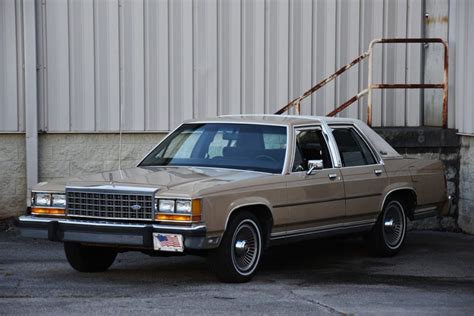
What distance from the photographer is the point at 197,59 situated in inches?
552

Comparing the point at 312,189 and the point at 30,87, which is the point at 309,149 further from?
the point at 30,87

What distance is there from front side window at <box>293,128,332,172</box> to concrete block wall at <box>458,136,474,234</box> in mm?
3636

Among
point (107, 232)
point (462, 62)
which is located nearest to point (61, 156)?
point (107, 232)

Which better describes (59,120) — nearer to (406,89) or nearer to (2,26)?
A: (2,26)

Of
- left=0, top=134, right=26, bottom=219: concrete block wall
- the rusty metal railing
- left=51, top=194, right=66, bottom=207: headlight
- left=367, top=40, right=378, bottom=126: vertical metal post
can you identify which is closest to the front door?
left=51, top=194, right=66, bottom=207: headlight

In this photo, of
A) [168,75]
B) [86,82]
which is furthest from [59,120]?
[168,75]

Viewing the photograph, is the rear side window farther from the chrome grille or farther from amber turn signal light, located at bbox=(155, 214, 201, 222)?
the chrome grille

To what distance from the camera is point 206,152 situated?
33.6ft

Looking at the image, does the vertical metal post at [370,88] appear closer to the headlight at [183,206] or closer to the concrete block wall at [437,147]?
the concrete block wall at [437,147]

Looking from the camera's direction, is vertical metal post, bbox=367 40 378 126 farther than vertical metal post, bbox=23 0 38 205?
Yes

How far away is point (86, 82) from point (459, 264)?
18.6ft

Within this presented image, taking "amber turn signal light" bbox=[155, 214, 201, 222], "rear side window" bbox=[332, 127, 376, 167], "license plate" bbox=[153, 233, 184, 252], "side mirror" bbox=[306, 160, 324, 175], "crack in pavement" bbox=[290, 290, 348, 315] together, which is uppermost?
"rear side window" bbox=[332, 127, 376, 167]

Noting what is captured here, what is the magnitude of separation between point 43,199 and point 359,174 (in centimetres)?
341

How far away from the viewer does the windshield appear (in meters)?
10.0
